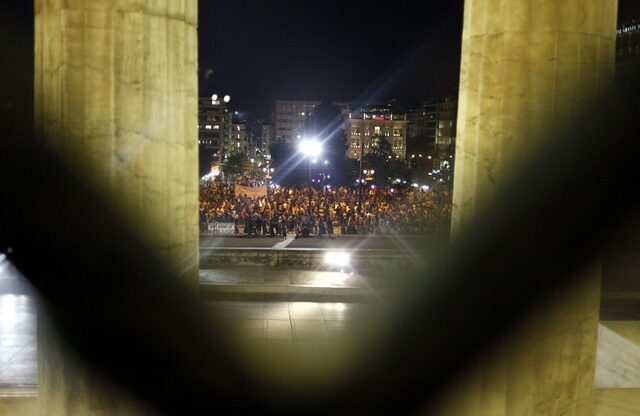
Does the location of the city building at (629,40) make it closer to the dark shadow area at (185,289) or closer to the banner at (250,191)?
the banner at (250,191)

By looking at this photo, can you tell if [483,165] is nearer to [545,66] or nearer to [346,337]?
[545,66]

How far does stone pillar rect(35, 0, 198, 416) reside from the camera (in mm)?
2963

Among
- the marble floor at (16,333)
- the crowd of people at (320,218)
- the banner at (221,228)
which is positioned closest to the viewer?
the marble floor at (16,333)

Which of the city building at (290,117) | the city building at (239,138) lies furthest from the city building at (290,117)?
the city building at (239,138)

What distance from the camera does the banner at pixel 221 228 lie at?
71.3 ft

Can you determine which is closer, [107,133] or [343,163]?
[107,133]

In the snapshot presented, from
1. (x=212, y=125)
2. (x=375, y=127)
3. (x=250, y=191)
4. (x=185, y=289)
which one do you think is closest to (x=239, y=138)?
(x=212, y=125)

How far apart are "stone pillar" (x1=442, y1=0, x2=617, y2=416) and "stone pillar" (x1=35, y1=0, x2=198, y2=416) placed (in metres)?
1.85

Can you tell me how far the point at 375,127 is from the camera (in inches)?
5246

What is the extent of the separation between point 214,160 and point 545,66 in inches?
5106

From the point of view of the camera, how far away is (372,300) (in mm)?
7664

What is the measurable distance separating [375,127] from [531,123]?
13217 centimetres

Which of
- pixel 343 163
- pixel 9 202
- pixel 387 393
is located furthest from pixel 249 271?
pixel 343 163

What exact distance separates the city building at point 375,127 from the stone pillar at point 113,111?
128 m
